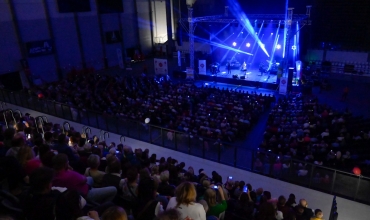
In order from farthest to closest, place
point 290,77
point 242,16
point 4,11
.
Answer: point 242,16 < point 4,11 < point 290,77

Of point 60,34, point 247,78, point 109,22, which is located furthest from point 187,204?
point 109,22

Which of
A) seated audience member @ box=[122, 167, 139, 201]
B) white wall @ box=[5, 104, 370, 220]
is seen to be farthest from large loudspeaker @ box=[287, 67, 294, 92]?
seated audience member @ box=[122, 167, 139, 201]

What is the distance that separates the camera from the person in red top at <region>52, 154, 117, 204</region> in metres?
3.45

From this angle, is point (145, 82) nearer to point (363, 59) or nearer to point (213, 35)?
point (213, 35)

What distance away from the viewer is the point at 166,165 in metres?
6.27

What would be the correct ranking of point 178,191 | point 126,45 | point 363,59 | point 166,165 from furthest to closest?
point 126,45 → point 363,59 → point 166,165 → point 178,191

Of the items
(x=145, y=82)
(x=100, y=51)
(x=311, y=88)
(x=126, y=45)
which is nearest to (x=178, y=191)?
(x=145, y=82)

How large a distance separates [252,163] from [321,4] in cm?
1723

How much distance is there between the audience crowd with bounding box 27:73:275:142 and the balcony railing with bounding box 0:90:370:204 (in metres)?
0.90

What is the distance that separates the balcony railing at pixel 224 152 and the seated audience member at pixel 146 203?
527 cm

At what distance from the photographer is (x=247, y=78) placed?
2075cm

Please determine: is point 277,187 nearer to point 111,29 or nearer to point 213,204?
point 213,204

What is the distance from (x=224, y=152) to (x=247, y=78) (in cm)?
1301

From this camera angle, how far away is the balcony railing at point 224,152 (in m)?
7.09
